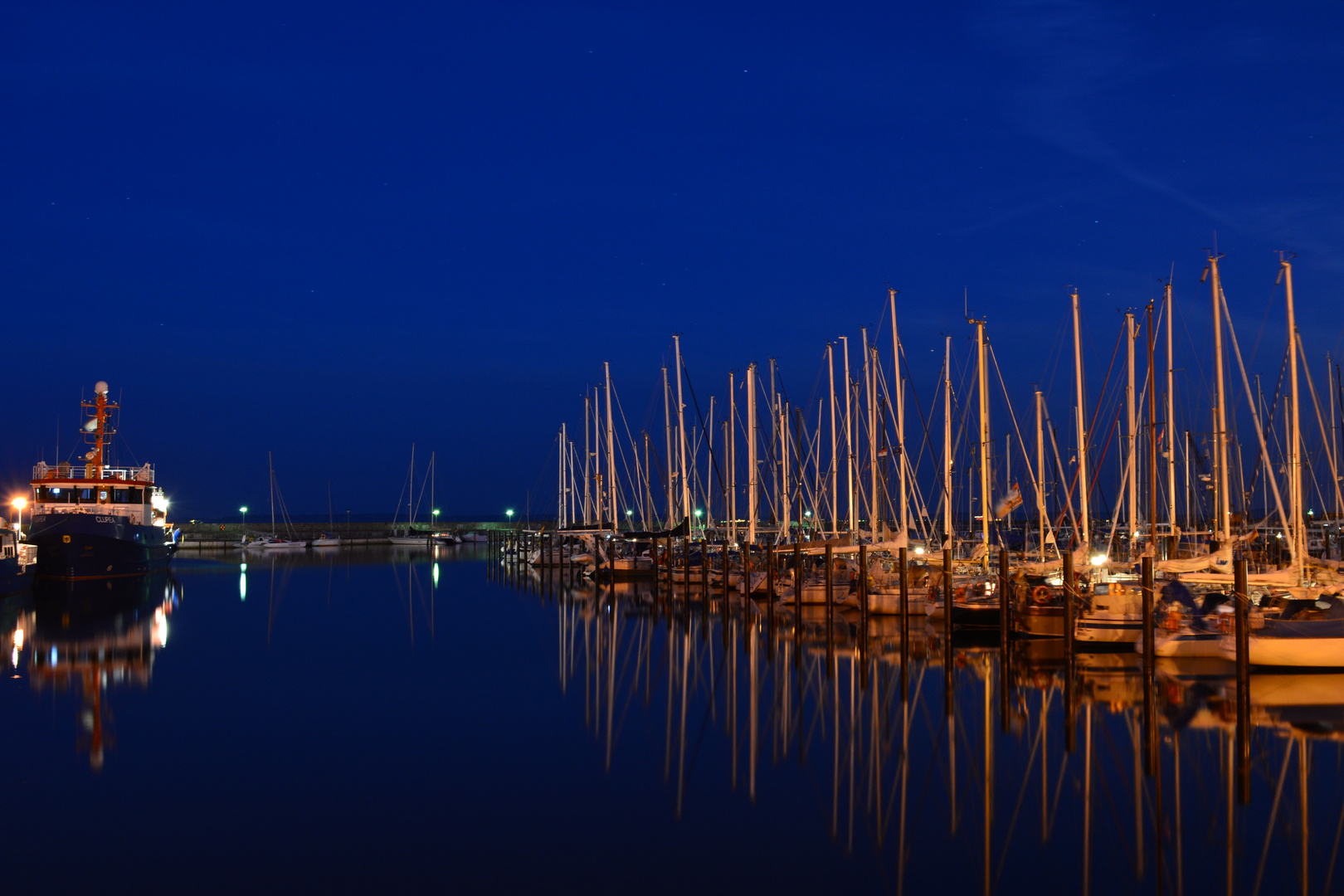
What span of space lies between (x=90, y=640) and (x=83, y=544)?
20837 mm

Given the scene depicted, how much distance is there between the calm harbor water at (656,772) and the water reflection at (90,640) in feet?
0.58

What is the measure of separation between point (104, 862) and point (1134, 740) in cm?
1448

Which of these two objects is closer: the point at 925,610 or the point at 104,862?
the point at 104,862

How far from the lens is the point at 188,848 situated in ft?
42.5

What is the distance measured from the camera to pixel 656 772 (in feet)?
55.8

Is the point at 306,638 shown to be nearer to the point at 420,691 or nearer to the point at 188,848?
the point at 420,691

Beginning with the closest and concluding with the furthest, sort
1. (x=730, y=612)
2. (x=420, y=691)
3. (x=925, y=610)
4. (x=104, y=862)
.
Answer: (x=104, y=862) < (x=420, y=691) < (x=925, y=610) < (x=730, y=612)

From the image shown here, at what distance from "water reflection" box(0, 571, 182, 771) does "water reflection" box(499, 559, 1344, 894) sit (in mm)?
9347

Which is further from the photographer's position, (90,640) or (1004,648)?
(90,640)

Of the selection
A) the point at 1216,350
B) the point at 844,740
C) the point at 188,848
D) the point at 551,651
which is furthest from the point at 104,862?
the point at 1216,350

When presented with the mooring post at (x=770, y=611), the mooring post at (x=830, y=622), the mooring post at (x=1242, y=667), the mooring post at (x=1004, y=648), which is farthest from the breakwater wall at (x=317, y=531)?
the mooring post at (x=1242, y=667)

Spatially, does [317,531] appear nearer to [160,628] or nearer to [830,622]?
[160,628]

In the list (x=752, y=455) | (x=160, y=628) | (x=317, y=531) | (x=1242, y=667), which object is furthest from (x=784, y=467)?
(x=317, y=531)

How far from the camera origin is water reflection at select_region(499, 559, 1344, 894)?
12.8 meters
